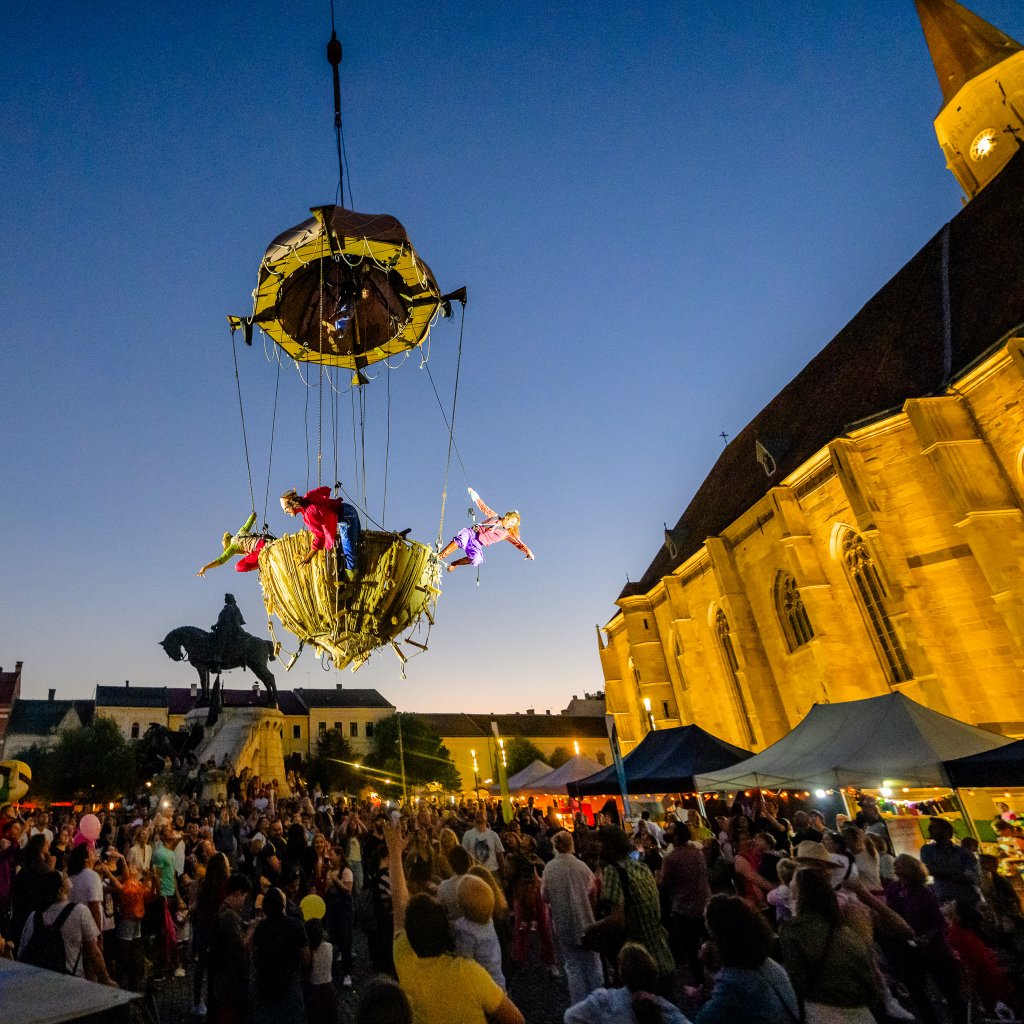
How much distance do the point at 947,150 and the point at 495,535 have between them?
3807cm

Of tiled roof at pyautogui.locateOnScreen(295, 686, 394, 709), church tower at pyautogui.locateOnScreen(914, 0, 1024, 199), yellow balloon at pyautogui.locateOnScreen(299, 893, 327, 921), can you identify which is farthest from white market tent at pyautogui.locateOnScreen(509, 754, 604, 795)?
tiled roof at pyautogui.locateOnScreen(295, 686, 394, 709)

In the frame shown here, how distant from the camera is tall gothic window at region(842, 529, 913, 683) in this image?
15.4 metres

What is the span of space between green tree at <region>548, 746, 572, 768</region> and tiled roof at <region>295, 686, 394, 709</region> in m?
17.9

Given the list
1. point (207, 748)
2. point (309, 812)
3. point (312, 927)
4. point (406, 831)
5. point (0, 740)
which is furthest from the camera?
point (0, 740)

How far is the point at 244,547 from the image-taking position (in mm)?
4867

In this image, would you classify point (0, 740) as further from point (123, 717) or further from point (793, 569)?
point (793, 569)

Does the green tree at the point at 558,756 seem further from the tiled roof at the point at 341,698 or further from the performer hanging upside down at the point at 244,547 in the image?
the performer hanging upside down at the point at 244,547

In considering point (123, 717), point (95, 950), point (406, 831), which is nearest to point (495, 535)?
point (95, 950)

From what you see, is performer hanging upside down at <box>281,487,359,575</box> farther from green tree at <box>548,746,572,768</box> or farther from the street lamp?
green tree at <box>548,746,572,768</box>

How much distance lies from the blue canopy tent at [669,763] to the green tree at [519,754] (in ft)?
146

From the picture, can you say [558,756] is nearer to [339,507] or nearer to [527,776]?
[527,776]

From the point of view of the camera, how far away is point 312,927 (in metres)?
4.21

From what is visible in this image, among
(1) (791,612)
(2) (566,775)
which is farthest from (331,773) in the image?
(1) (791,612)

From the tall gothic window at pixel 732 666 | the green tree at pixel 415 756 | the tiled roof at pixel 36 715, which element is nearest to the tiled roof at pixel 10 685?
the tiled roof at pixel 36 715
